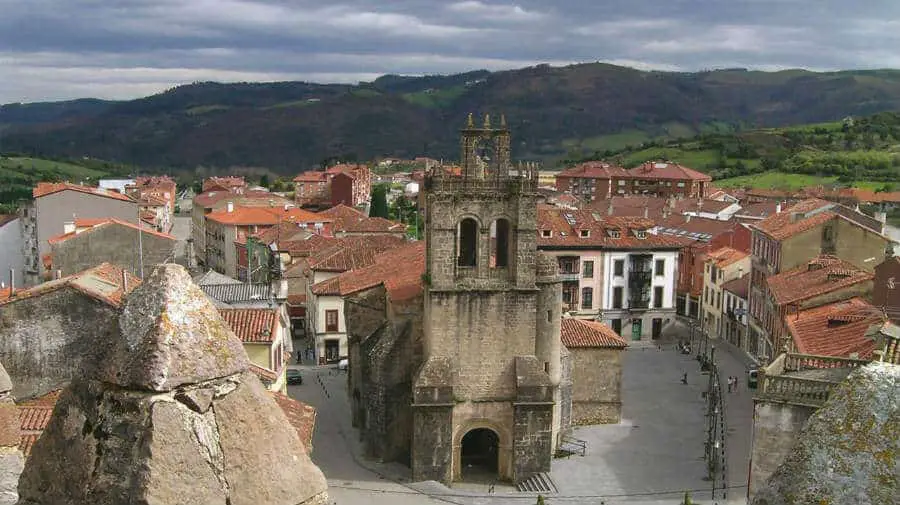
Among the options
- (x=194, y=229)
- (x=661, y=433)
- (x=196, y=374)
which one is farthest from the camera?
(x=194, y=229)

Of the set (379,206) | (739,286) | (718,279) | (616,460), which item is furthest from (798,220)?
(379,206)

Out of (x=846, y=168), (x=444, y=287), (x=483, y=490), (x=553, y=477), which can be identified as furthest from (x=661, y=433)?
(x=846, y=168)

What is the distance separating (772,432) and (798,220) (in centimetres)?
3276

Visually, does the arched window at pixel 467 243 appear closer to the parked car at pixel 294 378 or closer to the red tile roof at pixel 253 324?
the red tile roof at pixel 253 324

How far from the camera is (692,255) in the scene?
72375mm

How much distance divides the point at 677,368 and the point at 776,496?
50209mm

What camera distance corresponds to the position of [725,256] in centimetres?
6631

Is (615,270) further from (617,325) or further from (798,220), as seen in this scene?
(798,220)

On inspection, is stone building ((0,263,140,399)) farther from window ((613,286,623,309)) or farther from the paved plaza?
window ((613,286,623,309))

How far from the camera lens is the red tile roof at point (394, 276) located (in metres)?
37.2

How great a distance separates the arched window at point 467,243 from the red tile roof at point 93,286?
42.1 ft

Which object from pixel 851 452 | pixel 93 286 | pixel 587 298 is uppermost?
pixel 851 452

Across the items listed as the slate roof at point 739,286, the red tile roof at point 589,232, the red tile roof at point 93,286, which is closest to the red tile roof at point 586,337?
the red tile roof at point 589,232

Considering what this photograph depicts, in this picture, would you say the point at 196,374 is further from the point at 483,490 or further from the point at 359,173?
the point at 359,173
